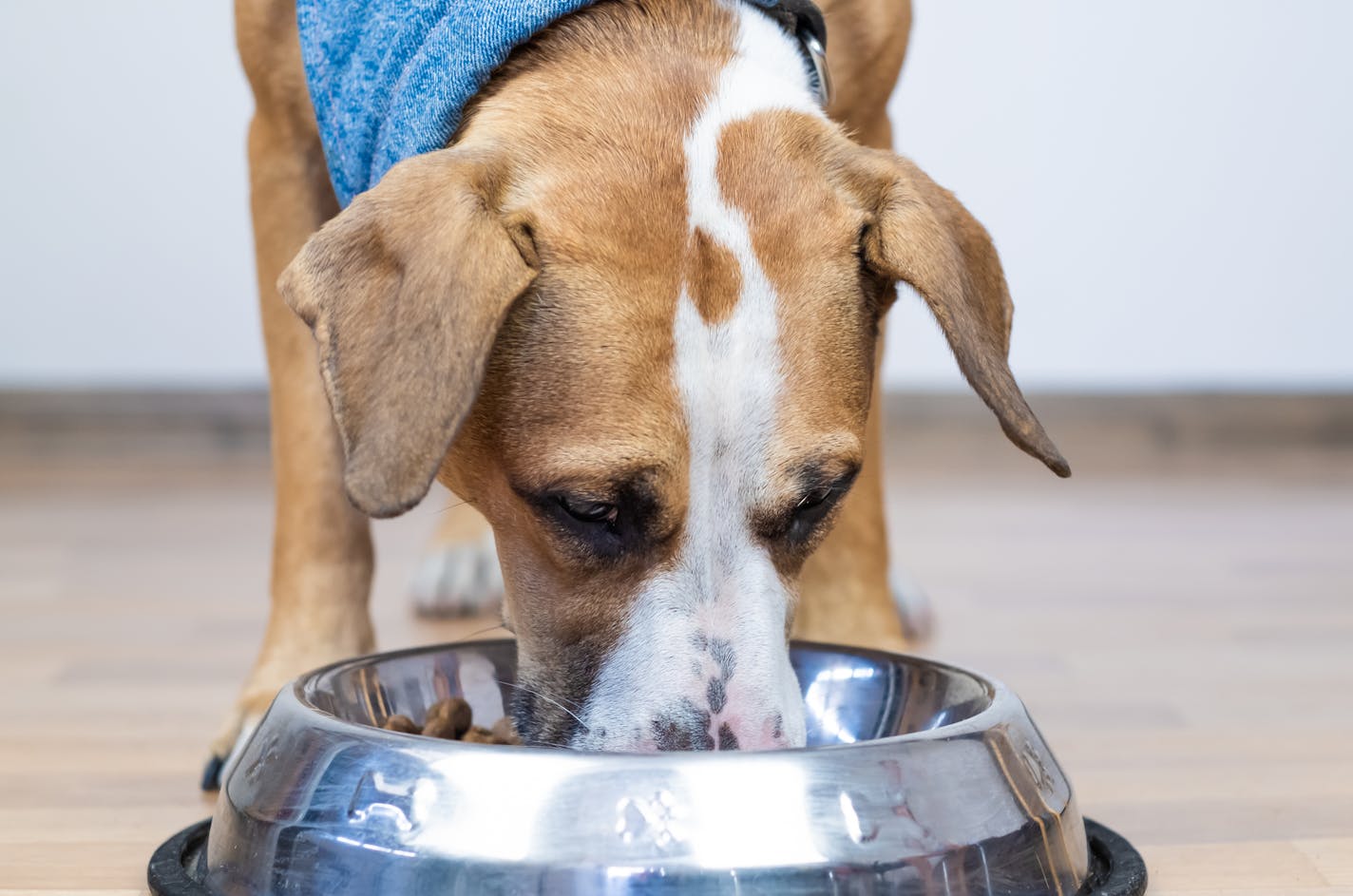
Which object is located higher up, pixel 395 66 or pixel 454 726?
pixel 395 66

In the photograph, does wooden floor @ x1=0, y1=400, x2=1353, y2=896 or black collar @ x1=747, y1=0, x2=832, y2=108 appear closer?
wooden floor @ x1=0, y1=400, x2=1353, y2=896

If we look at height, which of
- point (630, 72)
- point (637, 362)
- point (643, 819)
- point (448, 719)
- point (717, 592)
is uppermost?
point (630, 72)

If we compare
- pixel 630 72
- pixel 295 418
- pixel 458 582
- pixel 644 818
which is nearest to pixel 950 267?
pixel 630 72

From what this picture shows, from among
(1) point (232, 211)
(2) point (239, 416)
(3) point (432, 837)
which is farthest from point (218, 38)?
(3) point (432, 837)

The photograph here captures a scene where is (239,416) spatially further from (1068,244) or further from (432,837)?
(432,837)

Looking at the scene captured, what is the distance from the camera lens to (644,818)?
4.61 ft

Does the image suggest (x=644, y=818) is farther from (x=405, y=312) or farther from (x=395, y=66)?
(x=395, y=66)

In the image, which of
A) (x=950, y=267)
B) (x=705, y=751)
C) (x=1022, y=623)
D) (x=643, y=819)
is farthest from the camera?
(x=1022, y=623)

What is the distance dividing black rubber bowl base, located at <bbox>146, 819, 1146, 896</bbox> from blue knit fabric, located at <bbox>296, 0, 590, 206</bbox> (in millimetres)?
813

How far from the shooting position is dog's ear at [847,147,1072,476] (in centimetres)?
178

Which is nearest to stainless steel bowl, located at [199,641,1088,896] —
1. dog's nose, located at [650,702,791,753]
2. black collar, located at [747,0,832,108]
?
dog's nose, located at [650,702,791,753]

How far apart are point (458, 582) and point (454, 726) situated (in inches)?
53.9

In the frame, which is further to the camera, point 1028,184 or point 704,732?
point 1028,184

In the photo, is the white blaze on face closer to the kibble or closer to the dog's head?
the dog's head
